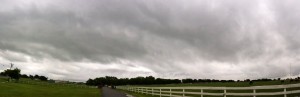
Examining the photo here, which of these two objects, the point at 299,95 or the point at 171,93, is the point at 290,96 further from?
the point at 171,93

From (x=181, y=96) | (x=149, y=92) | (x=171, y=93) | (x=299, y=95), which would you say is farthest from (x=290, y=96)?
(x=149, y=92)

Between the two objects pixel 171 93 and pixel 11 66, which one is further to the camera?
pixel 11 66

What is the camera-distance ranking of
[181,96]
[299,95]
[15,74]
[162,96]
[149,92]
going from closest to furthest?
[299,95] → [181,96] → [162,96] → [149,92] → [15,74]

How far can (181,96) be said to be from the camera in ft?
84.3

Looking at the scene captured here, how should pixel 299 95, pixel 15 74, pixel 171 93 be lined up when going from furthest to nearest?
pixel 15 74 → pixel 171 93 → pixel 299 95

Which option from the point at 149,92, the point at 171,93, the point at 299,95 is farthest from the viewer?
the point at 149,92

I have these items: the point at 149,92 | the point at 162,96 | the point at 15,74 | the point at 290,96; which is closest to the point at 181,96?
the point at 162,96

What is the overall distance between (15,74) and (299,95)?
158 m

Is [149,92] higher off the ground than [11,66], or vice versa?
[11,66]

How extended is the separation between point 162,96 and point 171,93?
15.2ft

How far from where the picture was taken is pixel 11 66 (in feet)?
560

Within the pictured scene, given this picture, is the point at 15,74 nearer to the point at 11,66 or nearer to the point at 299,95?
the point at 11,66

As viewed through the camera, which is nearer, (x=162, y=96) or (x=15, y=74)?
(x=162, y=96)

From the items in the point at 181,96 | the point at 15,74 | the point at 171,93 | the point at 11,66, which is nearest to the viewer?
the point at 181,96
